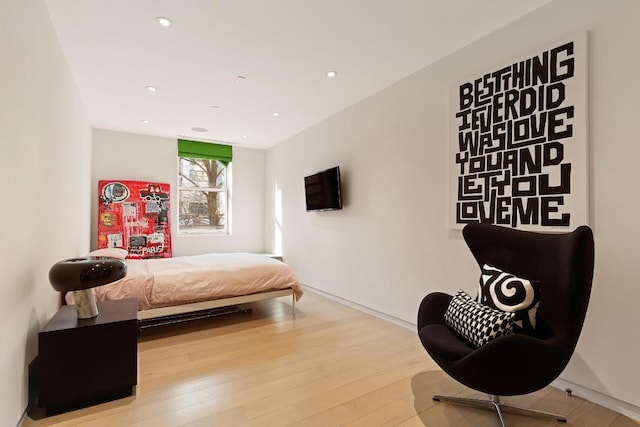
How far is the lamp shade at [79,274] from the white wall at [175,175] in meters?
3.54

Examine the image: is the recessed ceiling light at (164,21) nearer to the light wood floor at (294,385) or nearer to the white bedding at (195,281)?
the white bedding at (195,281)

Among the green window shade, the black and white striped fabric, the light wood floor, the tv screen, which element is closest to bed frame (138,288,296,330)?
the light wood floor

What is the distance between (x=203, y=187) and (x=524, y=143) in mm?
5205

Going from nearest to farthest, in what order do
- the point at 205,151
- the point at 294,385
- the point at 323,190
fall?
the point at 294,385
the point at 323,190
the point at 205,151

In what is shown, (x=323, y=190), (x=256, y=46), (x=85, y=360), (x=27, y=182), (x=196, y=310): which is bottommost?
(x=196, y=310)

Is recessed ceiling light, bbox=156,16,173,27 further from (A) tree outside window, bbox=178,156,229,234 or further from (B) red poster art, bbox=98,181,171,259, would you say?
(A) tree outside window, bbox=178,156,229,234

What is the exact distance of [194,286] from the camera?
308 centimetres

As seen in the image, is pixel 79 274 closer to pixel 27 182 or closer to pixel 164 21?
pixel 27 182

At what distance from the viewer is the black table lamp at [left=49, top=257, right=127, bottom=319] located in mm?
1819

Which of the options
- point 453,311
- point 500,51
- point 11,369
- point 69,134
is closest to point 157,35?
point 69,134

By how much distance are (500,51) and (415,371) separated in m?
2.54

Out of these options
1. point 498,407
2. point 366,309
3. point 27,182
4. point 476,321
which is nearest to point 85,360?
point 27,182

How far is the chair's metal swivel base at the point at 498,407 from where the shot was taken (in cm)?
175

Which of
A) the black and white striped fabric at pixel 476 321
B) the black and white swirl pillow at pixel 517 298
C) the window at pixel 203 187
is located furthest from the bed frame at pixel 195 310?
the window at pixel 203 187
